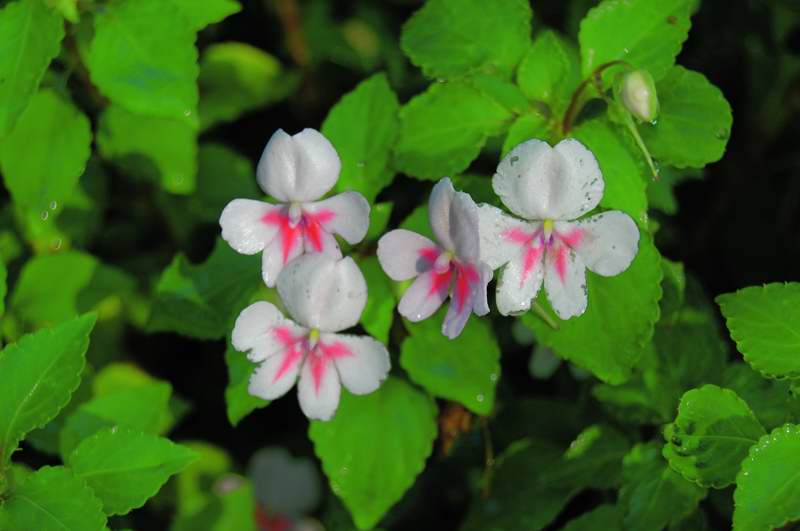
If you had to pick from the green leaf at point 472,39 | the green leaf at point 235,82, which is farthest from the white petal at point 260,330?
the green leaf at point 235,82

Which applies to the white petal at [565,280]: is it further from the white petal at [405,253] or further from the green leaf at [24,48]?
the green leaf at [24,48]

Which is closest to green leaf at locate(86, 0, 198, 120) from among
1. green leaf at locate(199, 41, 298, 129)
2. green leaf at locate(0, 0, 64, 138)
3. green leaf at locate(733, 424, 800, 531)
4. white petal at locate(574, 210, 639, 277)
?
green leaf at locate(0, 0, 64, 138)

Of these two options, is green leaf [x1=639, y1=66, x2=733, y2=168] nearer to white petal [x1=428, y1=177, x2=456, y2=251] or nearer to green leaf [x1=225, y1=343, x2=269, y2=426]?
white petal [x1=428, y1=177, x2=456, y2=251]

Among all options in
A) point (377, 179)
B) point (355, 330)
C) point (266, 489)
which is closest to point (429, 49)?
point (377, 179)

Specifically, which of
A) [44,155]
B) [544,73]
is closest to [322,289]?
[544,73]

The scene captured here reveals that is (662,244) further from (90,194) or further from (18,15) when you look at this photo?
(18,15)
